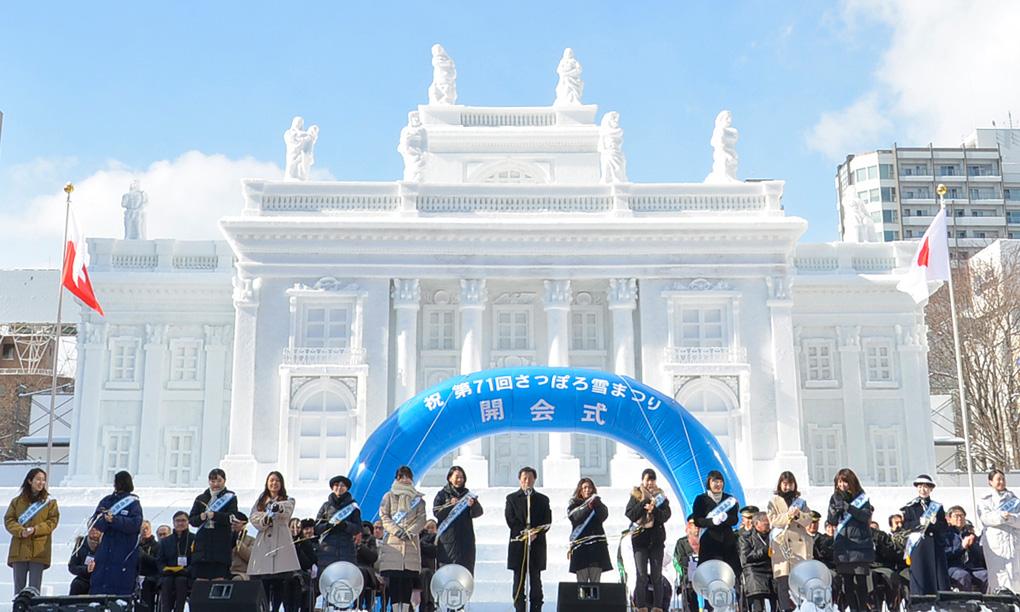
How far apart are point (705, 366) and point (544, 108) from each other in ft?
35.6

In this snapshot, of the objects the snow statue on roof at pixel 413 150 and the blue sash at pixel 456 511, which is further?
the snow statue on roof at pixel 413 150

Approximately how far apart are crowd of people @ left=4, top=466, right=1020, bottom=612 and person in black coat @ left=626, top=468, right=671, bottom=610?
0.6 inches

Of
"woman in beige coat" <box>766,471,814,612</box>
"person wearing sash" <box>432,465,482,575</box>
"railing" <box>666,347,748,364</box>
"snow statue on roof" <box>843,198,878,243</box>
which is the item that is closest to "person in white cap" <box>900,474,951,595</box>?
"woman in beige coat" <box>766,471,814,612</box>

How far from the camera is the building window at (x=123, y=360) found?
30703mm

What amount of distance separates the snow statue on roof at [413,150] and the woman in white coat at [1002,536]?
62.6ft

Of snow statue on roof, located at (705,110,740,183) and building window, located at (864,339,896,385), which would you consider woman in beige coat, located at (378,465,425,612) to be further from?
building window, located at (864,339,896,385)

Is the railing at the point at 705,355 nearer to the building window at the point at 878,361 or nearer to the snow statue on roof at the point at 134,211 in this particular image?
the building window at the point at 878,361

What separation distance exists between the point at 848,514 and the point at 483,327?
58.7ft

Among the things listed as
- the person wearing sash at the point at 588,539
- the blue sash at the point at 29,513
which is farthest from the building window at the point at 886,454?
the blue sash at the point at 29,513

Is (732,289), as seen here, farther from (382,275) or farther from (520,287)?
(382,275)

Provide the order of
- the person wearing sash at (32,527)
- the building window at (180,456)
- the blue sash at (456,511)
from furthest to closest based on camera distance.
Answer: the building window at (180,456)
the blue sash at (456,511)
the person wearing sash at (32,527)

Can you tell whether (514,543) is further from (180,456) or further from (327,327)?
(180,456)

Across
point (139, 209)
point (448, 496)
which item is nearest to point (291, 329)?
point (139, 209)

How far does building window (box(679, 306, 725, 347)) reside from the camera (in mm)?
27547
